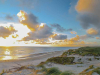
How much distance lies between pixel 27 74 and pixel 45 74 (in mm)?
2041

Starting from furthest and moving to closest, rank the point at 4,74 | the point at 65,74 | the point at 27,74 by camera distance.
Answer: the point at 4,74
the point at 27,74
the point at 65,74

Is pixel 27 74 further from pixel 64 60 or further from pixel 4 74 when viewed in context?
pixel 64 60

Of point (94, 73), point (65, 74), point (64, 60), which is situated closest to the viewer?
point (94, 73)

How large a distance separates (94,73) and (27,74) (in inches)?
252

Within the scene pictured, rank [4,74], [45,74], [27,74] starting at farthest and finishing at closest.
Result: 1. [4,74]
2. [27,74]
3. [45,74]

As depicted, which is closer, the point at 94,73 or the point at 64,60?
the point at 94,73

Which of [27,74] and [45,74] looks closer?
[45,74]

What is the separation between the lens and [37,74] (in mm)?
8039

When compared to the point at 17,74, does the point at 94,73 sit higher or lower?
higher

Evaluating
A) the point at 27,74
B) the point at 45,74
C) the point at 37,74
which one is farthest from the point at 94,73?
the point at 27,74

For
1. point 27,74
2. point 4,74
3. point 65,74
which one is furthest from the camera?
point 4,74

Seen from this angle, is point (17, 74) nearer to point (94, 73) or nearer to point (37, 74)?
point (37, 74)

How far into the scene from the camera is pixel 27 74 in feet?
27.7

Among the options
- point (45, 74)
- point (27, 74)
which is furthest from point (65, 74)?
point (27, 74)
